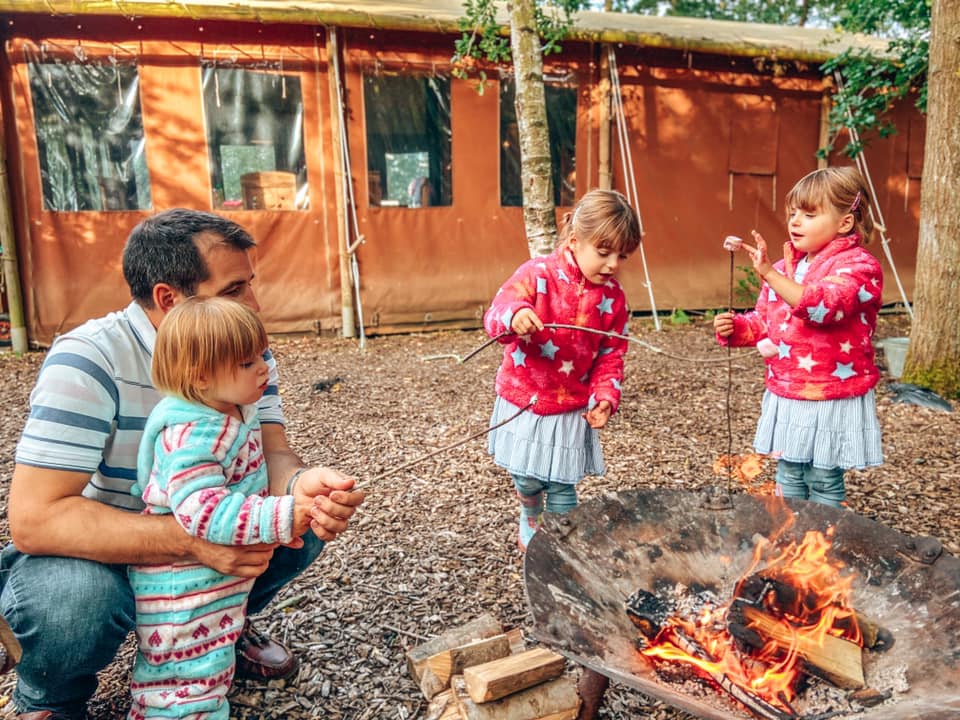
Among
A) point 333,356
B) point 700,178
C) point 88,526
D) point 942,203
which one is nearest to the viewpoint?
point 88,526

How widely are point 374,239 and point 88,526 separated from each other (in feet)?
21.3

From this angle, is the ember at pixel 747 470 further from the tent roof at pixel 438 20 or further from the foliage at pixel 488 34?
the tent roof at pixel 438 20

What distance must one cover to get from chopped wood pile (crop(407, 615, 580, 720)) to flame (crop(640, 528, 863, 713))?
29 cm

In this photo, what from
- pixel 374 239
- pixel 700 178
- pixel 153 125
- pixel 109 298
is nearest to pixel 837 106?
pixel 700 178

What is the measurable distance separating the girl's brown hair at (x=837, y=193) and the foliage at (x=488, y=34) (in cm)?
401

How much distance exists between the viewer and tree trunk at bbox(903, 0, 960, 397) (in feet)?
17.4

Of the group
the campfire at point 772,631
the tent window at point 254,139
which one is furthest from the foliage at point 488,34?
the campfire at point 772,631

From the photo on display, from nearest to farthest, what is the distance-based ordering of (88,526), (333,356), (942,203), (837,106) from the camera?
(88,526) < (942,203) < (333,356) < (837,106)

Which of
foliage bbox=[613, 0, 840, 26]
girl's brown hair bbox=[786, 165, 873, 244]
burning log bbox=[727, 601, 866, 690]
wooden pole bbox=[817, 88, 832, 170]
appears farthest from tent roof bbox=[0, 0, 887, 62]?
foliage bbox=[613, 0, 840, 26]

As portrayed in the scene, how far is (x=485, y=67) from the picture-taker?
8.03 meters

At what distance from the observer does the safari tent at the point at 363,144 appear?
7246 millimetres

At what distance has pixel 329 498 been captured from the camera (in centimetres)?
180

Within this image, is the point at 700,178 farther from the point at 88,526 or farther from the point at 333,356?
the point at 88,526

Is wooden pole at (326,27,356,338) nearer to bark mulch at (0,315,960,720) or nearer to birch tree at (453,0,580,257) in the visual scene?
bark mulch at (0,315,960,720)
